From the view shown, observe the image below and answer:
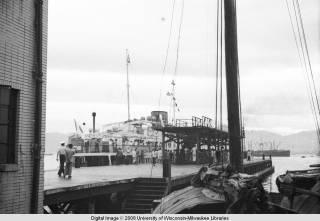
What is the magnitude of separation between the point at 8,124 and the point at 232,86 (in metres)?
6.14

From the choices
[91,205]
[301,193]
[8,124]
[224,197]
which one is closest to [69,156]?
[91,205]

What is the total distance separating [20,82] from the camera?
32.2 feet

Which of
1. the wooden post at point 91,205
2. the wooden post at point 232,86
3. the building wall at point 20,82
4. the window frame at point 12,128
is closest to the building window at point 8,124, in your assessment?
Answer: the window frame at point 12,128

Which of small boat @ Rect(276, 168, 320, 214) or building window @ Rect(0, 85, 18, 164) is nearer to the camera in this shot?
small boat @ Rect(276, 168, 320, 214)

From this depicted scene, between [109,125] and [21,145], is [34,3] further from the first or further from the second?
[109,125]

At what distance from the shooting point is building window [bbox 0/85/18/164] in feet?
30.5

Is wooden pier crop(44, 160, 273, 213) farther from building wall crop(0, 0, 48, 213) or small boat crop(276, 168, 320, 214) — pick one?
small boat crop(276, 168, 320, 214)

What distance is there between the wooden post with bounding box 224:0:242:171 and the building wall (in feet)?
17.1

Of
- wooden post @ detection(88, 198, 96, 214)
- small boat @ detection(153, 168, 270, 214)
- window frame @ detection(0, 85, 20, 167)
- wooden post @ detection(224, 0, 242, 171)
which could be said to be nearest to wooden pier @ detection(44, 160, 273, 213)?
wooden post @ detection(88, 198, 96, 214)

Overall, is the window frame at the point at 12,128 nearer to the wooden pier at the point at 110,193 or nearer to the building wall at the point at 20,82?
the building wall at the point at 20,82

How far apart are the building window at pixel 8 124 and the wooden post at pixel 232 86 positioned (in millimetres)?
5778

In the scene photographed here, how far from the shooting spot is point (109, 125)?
215ft

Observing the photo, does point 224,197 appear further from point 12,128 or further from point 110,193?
point 110,193

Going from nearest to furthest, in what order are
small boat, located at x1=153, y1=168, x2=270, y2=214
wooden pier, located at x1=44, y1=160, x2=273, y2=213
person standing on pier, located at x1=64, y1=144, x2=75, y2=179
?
small boat, located at x1=153, y1=168, x2=270, y2=214, wooden pier, located at x1=44, y1=160, x2=273, y2=213, person standing on pier, located at x1=64, y1=144, x2=75, y2=179
